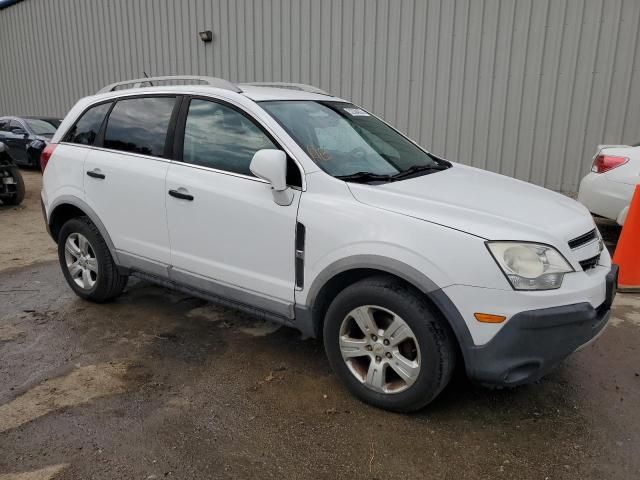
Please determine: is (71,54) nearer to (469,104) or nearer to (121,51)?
(121,51)

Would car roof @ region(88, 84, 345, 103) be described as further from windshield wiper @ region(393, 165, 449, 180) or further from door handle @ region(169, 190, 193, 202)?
windshield wiper @ region(393, 165, 449, 180)

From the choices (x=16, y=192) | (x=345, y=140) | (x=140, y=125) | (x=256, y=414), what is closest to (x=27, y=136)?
(x=16, y=192)

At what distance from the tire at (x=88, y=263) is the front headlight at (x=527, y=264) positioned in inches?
120

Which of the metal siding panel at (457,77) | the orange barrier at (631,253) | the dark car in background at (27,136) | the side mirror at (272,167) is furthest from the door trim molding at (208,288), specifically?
the dark car in background at (27,136)

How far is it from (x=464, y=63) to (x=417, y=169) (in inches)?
219

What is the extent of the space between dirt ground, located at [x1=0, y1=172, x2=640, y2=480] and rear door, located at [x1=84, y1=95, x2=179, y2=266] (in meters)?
0.65

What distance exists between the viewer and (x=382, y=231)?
2732 millimetres

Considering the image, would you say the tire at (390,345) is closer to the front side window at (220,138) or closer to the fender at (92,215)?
the front side window at (220,138)

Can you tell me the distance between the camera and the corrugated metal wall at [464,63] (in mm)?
7496

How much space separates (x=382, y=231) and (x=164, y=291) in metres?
2.83

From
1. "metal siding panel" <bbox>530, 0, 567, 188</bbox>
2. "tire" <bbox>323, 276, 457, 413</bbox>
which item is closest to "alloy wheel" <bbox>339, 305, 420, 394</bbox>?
"tire" <bbox>323, 276, 457, 413</bbox>

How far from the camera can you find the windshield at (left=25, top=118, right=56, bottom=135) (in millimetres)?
12594

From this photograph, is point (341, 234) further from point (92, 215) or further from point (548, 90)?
point (548, 90)

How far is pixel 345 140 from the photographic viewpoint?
350cm
